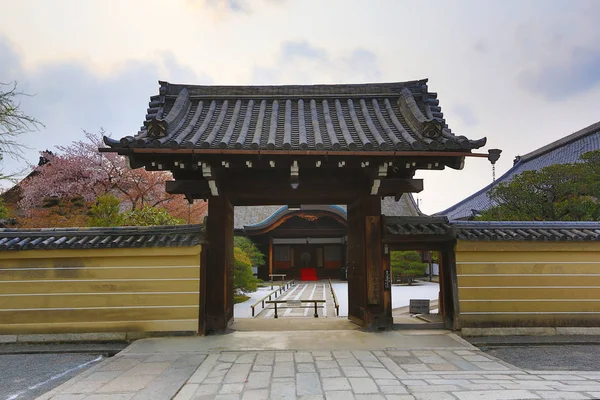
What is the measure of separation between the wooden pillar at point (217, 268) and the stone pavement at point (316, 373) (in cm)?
62

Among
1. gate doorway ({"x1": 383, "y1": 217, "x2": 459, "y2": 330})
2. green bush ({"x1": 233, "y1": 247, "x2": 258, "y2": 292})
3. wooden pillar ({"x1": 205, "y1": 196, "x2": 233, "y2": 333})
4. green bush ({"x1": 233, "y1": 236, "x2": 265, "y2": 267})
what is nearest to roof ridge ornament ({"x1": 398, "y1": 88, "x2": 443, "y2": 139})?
gate doorway ({"x1": 383, "y1": 217, "x2": 459, "y2": 330})

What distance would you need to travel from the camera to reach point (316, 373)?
14.5ft

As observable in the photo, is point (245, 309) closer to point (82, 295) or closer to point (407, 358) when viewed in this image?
point (82, 295)

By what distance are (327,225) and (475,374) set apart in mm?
21697

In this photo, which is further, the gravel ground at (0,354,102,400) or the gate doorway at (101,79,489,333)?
the gate doorway at (101,79,489,333)

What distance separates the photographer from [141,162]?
19.6 ft

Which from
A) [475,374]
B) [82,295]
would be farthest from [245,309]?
[475,374]

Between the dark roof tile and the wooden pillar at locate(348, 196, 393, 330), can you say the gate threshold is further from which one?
the dark roof tile

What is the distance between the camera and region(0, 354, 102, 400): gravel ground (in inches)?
164

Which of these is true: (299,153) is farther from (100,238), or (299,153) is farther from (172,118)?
(100,238)

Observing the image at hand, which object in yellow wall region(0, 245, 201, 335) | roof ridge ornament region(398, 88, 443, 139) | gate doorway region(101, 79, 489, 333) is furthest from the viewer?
yellow wall region(0, 245, 201, 335)

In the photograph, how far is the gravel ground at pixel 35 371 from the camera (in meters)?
4.17

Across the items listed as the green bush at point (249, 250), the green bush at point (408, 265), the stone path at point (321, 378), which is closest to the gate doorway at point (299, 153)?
the stone path at point (321, 378)

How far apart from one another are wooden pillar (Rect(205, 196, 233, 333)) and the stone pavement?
2.05 feet
